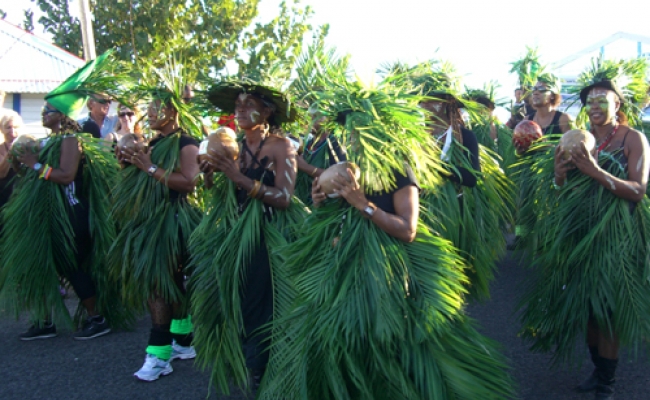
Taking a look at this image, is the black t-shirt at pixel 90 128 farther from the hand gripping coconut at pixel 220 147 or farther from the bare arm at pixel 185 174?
the hand gripping coconut at pixel 220 147

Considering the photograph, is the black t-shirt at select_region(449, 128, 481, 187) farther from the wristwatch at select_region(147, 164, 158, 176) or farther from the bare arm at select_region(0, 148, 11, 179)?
the bare arm at select_region(0, 148, 11, 179)

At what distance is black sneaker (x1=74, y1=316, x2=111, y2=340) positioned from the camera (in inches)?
215

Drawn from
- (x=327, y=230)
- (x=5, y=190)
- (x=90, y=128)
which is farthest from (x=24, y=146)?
(x=327, y=230)

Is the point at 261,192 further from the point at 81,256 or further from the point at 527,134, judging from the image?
the point at 527,134

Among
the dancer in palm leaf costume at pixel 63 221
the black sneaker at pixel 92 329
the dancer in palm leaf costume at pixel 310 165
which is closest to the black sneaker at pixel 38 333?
the dancer in palm leaf costume at pixel 63 221

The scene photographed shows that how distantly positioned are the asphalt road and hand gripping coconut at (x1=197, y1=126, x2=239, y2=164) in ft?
4.66

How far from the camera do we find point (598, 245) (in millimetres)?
3922

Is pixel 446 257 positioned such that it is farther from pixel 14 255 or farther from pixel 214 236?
pixel 14 255

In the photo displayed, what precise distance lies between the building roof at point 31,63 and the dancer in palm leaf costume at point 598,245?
12.8 m

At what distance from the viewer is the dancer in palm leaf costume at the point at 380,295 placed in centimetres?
294

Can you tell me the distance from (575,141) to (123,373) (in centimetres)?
328

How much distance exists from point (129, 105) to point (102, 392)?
6.49 feet

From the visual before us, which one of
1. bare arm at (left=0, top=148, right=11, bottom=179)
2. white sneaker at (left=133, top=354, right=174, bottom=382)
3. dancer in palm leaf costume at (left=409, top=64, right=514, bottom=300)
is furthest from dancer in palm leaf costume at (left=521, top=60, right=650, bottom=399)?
bare arm at (left=0, top=148, right=11, bottom=179)

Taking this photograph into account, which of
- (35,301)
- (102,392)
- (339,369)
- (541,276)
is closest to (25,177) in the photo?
(35,301)
